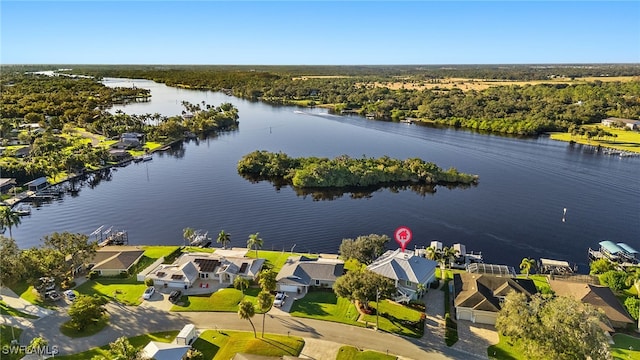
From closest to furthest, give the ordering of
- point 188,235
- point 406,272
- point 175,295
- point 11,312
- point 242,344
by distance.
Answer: point 242,344 < point 11,312 < point 175,295 < point 406,272 < point 188,235

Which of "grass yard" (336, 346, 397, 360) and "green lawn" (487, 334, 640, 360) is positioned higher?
"grass yard" (336, 346, 397, 360)

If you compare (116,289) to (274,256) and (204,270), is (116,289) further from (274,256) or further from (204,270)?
(274,256)

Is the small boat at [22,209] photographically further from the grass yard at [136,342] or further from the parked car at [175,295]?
the grass yard at [136,342]

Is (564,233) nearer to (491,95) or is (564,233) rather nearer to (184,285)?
(184,285)

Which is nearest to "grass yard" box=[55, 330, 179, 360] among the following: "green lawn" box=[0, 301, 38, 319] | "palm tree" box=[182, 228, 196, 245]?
"green lawn" box=[0, 301, 38, 319]

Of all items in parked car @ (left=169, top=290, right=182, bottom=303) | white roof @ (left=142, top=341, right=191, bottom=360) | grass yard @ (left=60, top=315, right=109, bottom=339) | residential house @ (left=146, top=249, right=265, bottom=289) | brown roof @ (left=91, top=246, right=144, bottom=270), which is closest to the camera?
white roof @ (left=142, top=341, right=191, bottom=360)

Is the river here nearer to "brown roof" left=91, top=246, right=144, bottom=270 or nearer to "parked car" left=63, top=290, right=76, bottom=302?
"brown roof" left=91, top=246, right=144, bottom=270

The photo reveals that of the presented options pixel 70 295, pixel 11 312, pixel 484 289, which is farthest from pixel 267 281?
pixel 11 312
